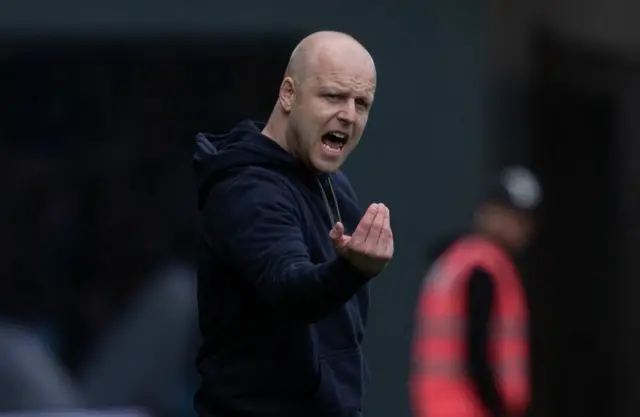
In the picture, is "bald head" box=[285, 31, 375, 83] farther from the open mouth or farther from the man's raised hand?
the man's raised hand

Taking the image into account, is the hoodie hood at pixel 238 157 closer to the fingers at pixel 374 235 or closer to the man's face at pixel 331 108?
the man's face at pixel 331 108

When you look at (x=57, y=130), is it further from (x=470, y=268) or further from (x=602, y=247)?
(x=602, y=247)

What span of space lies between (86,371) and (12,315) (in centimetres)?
38

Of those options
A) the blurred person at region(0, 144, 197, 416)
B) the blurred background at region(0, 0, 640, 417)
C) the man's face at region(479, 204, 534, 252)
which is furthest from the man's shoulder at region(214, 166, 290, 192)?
the man's face at region(479, 204, 534, 252)

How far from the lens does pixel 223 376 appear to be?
10.4 feet

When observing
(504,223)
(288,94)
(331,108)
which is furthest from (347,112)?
(504,223)

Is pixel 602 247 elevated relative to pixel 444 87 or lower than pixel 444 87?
lower

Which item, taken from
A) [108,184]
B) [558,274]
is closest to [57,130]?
[108,184]

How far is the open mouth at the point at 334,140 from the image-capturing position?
123 inches

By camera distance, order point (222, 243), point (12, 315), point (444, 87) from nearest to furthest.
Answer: point (222, 243), point (12, 315), point (444, 87)

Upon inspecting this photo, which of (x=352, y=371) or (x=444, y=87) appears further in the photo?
(x=444, y=87)

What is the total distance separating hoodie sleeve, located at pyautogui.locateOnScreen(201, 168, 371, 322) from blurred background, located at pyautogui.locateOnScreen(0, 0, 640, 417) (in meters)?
3.73

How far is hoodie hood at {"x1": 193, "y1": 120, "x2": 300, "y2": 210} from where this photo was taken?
3.15 meters

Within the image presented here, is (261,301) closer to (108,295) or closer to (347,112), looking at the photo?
(347,112)
